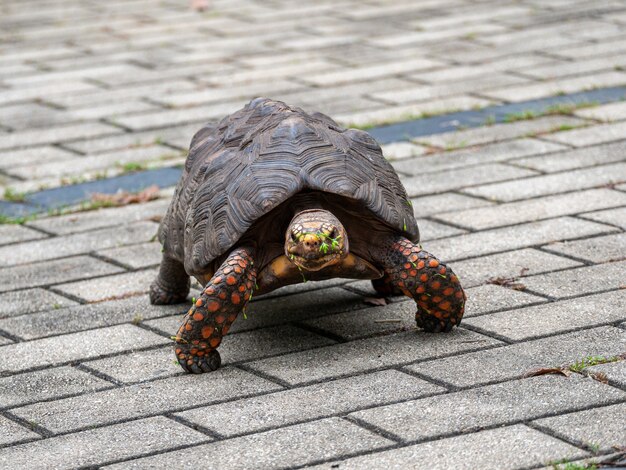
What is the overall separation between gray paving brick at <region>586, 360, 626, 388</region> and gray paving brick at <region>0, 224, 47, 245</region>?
319 centimetres

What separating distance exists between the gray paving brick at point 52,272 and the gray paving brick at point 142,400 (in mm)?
1432

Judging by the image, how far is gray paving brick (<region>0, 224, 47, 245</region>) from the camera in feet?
20.5

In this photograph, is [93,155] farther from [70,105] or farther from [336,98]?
[336,98]

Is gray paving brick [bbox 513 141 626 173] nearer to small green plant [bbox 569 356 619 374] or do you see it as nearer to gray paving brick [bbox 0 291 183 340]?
gray paving brick [bbox 0 291 183 340]

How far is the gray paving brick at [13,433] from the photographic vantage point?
12.9ft

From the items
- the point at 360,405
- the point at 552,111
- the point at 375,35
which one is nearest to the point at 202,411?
the point at 360,405

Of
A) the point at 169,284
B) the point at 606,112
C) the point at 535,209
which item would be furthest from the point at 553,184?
the point at 169,284

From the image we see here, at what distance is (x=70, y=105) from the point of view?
874 centimetres

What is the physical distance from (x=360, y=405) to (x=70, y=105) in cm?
531

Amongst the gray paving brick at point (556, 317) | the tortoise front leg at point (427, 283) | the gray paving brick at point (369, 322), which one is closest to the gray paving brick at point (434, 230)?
the gray paving brick at point (369, 322)

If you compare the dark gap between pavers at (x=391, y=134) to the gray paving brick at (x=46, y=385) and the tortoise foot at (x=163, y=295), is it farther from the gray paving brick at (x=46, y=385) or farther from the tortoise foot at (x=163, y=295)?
the gray paving brick at (x=46, y=385)

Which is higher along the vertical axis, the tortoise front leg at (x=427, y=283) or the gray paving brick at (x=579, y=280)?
the tortoise front leg at (x=427, y=283)

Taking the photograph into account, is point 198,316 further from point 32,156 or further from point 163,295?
point 32,156

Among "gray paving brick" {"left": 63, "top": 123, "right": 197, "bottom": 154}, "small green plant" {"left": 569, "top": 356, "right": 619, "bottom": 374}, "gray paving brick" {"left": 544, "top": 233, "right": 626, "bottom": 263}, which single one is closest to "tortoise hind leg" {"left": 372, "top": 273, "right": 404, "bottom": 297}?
"gray paving brick" {"left": 544, "top": 233, "right": 626, "bottom": 263}
